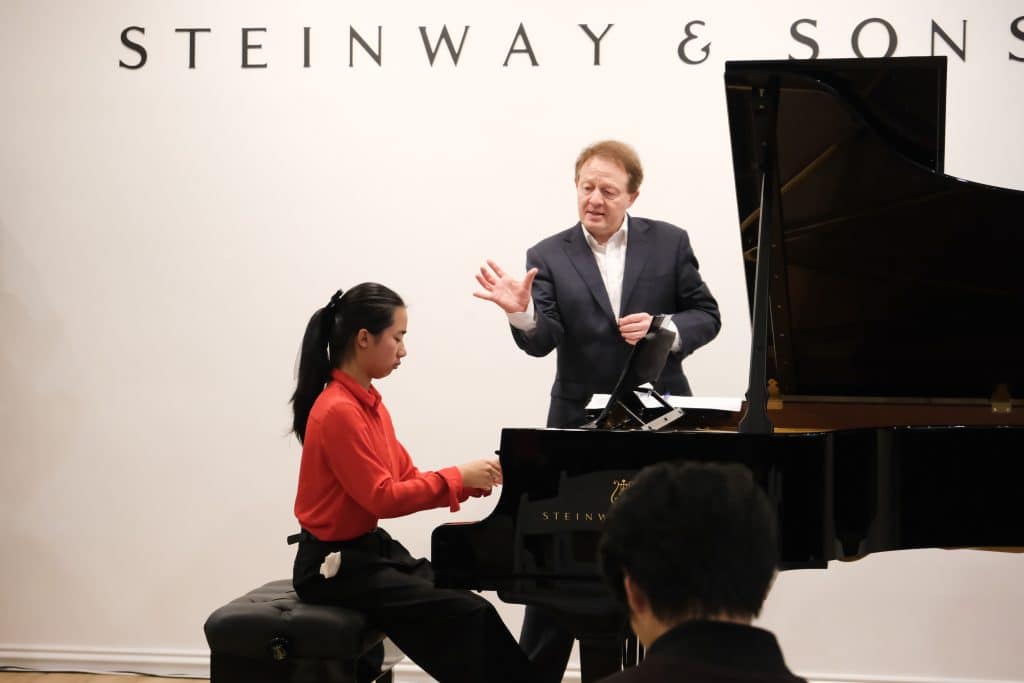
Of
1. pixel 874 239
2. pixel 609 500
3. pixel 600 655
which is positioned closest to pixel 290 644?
pixel 600 655

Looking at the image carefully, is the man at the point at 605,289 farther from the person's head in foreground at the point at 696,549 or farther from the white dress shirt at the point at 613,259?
the person's head in foreground at the point at 696,549

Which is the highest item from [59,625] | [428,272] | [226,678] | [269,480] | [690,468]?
[428,272]

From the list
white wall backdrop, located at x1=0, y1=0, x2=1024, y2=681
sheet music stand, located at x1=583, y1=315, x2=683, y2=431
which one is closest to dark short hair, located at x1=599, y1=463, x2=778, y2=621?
sheet music stand, located at x1=583, y1=315, x2=683, y2=431

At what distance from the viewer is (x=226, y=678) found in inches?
113

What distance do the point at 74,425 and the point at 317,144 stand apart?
1.40m

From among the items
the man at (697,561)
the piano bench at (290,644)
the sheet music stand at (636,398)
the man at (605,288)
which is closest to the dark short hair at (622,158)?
the man at (605,288)

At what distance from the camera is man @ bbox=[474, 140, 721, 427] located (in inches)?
150

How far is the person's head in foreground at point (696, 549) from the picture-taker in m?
1.19

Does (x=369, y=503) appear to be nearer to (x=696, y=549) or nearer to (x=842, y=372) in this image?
(x=842, y=372)

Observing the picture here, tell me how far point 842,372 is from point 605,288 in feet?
3.12

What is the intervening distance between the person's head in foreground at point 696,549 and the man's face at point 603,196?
2732mm

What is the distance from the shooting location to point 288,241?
4277 millimetres

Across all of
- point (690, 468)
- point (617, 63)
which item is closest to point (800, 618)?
point (617, 63)

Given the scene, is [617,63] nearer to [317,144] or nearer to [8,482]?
[317,144]
